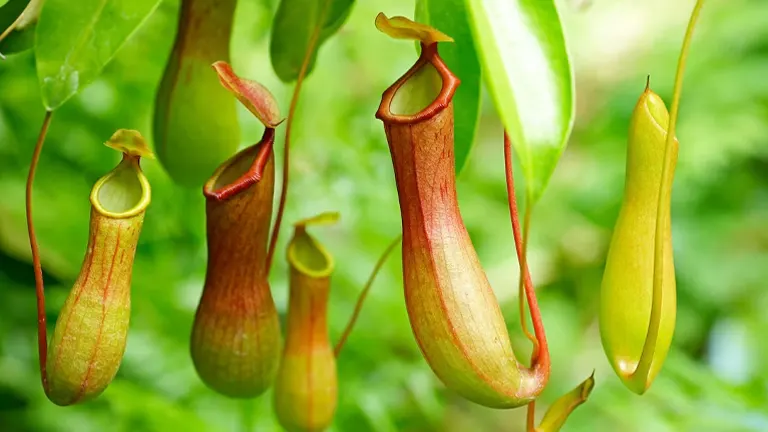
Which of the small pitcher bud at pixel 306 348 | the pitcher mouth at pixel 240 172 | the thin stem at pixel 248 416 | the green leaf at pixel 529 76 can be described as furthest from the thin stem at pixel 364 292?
the thin stem at pixel 248 416

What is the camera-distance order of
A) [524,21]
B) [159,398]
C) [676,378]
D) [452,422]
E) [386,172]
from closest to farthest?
[524,21] < [159,398] < [676,378] < [386,172] < [452,422]

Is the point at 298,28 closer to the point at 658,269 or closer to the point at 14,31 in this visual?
the point at 14,31

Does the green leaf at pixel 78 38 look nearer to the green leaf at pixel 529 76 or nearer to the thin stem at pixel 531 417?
the green leaf at pixel 529 76

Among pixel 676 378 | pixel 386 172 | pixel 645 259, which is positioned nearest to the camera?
pixel 645 259

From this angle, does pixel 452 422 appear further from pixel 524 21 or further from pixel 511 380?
pixel 524 21

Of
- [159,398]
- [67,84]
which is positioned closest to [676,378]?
[159,398]

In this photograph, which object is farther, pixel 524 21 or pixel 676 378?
pixel 676 378
